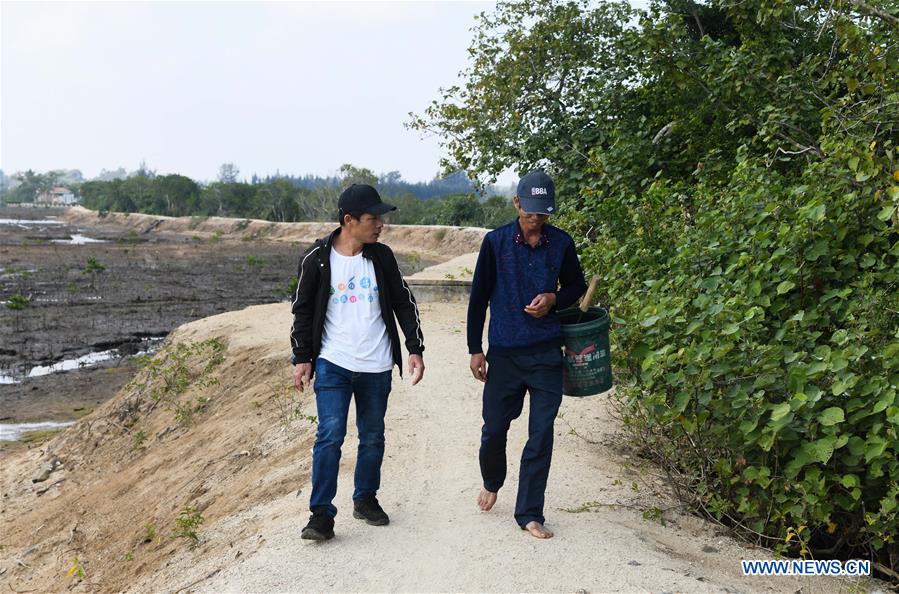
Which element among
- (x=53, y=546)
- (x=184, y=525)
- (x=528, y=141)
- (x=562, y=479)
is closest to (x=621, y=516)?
(x=562, y=479)

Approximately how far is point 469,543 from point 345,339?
1.13 m

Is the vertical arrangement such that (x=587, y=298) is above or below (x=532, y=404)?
above

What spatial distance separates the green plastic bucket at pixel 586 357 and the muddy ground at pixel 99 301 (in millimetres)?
6634

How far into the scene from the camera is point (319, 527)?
12.9ft

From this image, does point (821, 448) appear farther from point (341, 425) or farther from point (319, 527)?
point (319, 527)

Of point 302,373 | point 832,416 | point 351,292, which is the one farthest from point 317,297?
point 832,416

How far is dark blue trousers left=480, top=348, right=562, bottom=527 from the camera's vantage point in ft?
12.8

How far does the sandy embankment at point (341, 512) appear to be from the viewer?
12.0 feet

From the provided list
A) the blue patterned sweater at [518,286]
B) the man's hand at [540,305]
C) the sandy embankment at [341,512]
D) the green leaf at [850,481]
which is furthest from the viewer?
the blue patterned sweater at [518,286]

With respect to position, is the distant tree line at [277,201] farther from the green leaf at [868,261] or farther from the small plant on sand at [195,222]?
the green leaf at [868,261]

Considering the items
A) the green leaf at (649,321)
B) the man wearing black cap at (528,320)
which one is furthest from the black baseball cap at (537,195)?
the green leaf at (649,321)

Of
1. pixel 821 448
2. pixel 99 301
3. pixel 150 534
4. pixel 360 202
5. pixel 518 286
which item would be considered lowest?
pixel 99 301

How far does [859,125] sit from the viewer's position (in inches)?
207

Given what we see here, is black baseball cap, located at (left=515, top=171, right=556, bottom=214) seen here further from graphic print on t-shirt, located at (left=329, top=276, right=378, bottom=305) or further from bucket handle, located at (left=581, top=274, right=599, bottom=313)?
graphic print on t-shirt, located at (left=329, top=276, right=378, bottom=305)
